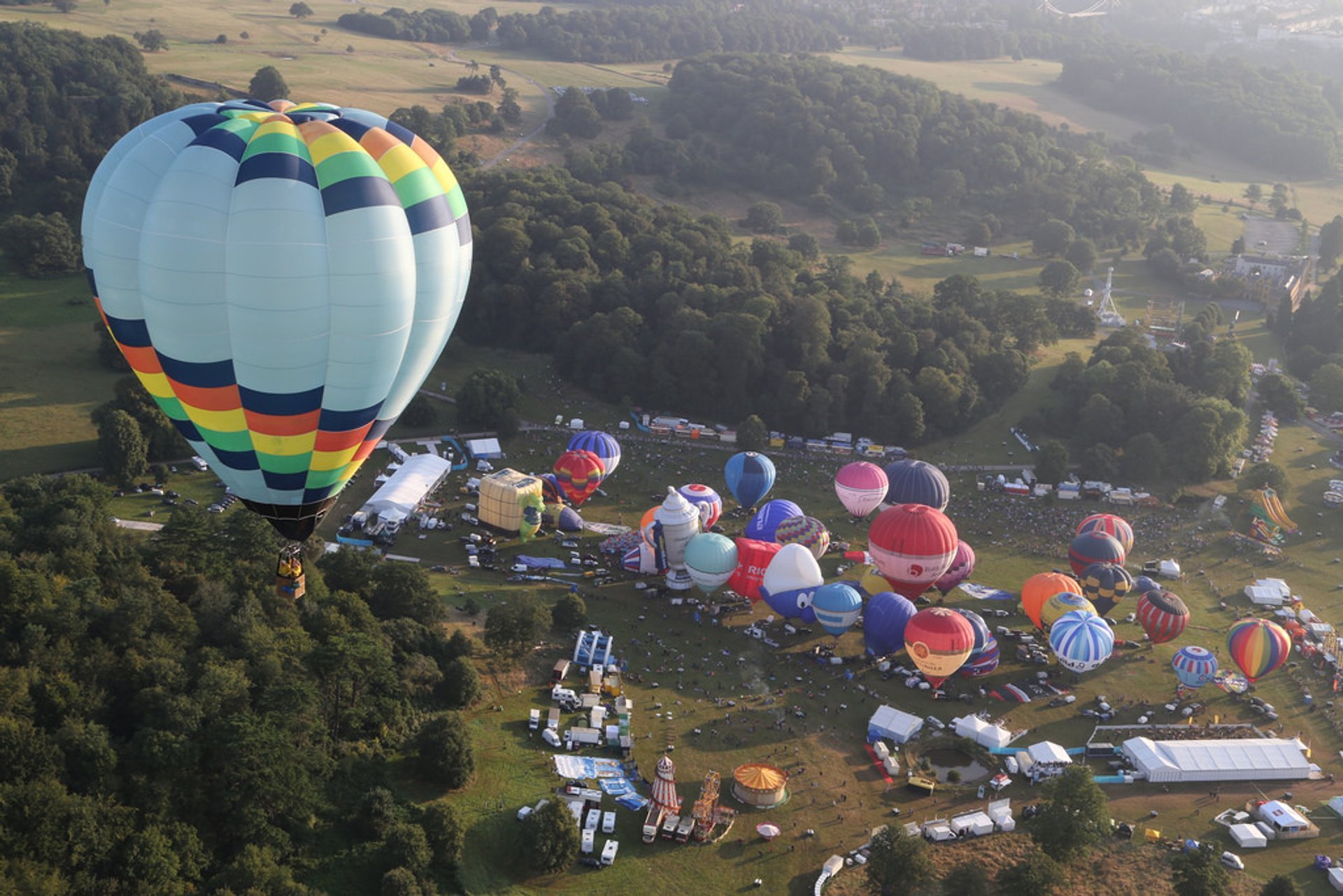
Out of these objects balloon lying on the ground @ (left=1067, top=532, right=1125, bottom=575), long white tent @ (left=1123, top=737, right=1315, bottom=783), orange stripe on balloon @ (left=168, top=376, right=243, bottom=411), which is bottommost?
long white tent @ (left=1123, top=737, right=1315, bottom=783)

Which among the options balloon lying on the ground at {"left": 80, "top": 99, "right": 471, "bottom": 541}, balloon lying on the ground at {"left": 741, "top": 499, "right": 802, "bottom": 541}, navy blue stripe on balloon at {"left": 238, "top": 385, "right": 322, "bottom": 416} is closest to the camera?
balloon lying on the ground at {"left": 80, "top": 99, "right": 471, "bottom": 541}

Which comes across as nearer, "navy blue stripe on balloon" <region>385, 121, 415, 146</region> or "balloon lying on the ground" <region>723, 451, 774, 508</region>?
"navy blue stripe on balloon" <region>385, 121, 415, 146</region>

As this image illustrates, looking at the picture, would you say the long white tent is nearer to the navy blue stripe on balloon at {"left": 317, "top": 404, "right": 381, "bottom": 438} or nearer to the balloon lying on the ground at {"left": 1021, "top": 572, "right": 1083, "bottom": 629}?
the balloon lying on the ground at {"left": 1021, "top": 572, "right": 1083, "bottom": 629}

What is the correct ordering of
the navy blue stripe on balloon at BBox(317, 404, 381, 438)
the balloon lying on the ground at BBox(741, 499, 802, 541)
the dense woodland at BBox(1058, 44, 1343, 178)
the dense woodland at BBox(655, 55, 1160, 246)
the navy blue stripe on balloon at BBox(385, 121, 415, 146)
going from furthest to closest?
1. the dense woodland at BBox(1058, 44, 1343, 178)
2. the dense woodland at BBox(655, 55, 1160, 246)
3. the balloon lying on the ground at BBox(741, 499, 802, 541)
4. the navy blue stripe on balloon at BBox(385, 121, 415, 146)
5. the navy blue stripe on balloon at BBox(317, 404, 381, 438)

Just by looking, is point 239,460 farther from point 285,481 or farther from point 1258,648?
point 1258,648

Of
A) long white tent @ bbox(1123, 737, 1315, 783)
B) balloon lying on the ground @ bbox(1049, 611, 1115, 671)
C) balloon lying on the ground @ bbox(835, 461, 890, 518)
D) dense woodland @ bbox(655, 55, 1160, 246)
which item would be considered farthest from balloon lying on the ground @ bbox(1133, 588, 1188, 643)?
dense woodland @ bbox(655, 55, 1160, 246)

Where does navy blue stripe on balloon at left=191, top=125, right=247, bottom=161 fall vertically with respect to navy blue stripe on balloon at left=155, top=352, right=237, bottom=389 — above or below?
above

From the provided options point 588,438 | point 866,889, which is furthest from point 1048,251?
point 866,889
